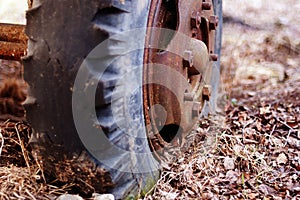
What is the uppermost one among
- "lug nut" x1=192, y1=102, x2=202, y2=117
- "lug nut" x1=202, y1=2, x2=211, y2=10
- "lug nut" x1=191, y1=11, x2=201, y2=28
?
"lug nut" x1=202, y1=2, x2=211, y2=10

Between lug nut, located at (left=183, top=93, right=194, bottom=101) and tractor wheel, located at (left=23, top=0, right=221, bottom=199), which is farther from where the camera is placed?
lug nut, located at (left=183, top=93, right=194, bottom=101)

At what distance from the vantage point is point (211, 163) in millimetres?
2164

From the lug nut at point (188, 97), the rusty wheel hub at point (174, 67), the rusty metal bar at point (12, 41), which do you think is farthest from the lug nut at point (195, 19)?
the rusty metal bar at point (12, 41)

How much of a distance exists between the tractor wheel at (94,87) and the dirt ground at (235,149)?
0.43 ft

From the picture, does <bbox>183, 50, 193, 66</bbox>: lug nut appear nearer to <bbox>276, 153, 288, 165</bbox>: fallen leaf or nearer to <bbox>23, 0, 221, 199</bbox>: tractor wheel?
<bbox>23, 0, 221, 199</bbox>: tractor wheel

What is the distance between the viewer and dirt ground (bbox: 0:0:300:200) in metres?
1.79

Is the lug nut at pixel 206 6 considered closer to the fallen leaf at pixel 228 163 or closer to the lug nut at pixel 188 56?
the lug nut at pixel 188 56

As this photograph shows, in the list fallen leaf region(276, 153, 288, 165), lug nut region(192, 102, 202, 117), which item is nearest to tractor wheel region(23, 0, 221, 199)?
lug nut region(192, 102, 202, 117)

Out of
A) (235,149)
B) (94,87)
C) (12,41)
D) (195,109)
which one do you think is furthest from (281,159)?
(12,41)

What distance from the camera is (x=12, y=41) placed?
2.05 meters

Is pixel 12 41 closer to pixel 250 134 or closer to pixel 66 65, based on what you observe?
pixel 66 65

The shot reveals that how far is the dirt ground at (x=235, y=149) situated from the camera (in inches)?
70.5

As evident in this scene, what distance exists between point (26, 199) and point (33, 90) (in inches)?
13.2

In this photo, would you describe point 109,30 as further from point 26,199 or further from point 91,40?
point 26,199
